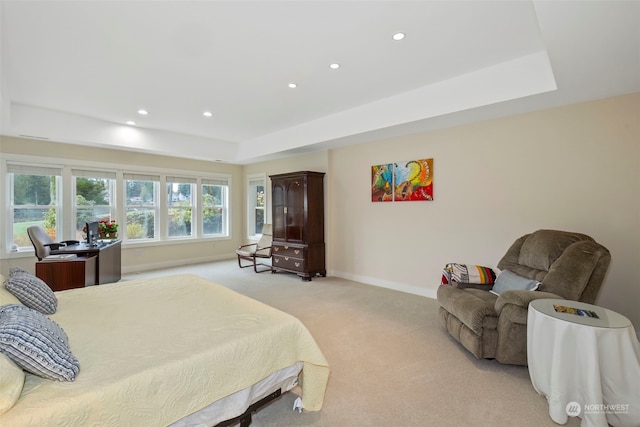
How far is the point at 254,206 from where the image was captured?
A: 302 inches

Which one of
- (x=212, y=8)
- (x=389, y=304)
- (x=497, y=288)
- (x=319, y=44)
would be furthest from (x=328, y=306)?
(x=212, y=8)

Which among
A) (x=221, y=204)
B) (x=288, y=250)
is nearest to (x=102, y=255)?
(x=288, y=250)

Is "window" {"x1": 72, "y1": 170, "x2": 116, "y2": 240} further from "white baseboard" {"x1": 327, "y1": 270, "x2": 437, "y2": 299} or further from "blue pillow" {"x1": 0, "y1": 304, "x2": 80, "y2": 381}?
"blue pillow" {"x1": 0, "y1": 304, "x2": 80, "y2": 381}

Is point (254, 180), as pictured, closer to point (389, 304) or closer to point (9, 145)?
point (9, 145)

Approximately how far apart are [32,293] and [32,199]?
170 inches

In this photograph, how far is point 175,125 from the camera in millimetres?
5344

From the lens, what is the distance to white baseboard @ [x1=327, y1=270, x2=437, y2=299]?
436cm

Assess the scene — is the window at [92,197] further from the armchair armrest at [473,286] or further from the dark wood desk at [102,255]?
the armchair armrest at [473,286]

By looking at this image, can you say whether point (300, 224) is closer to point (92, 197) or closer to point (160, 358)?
point (92, 197)

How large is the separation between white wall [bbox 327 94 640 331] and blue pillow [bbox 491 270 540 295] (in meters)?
0.86

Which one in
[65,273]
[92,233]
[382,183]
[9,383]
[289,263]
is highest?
[382,183]

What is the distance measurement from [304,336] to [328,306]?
7.04 ft

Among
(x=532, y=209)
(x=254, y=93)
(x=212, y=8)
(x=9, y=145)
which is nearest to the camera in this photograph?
(x=212, y=8)

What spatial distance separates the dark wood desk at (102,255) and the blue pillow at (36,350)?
10.8 feet
